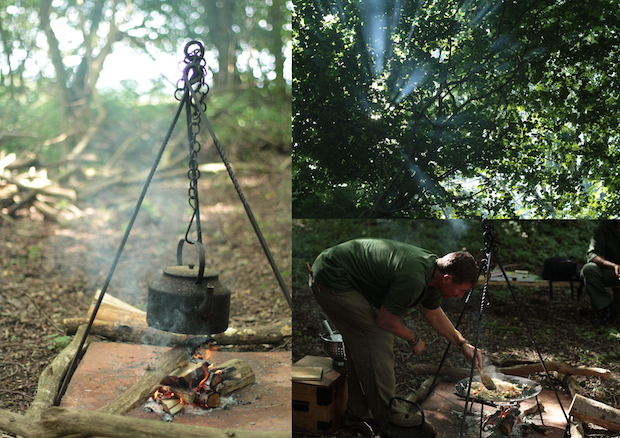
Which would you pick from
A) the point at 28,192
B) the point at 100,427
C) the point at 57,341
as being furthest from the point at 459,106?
the point at 28,192

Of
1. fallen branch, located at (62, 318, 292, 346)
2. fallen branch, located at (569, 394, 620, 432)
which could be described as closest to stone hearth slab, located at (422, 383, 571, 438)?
fallen branch, located at (569, 394, 620, 432)

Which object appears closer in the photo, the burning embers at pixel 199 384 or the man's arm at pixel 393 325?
the man's arm at pixel 393 325

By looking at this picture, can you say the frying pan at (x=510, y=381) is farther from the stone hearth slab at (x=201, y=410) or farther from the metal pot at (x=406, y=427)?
the stone hearth slab at (x=201, y=410)

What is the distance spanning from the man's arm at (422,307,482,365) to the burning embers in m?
1.45

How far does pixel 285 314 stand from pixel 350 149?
2.84m

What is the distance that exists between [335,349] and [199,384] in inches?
41.1

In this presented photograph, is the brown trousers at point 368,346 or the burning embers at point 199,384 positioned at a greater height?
the brown trousers at point 368,346

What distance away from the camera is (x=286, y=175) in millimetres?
10617

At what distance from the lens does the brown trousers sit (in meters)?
2.80

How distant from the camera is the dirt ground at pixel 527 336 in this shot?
289 cm

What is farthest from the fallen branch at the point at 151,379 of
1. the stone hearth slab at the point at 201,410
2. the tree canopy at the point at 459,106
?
A: the tree canopy at the point at 459,106

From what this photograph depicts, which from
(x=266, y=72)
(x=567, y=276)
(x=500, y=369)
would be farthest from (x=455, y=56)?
(x=266, y=72)

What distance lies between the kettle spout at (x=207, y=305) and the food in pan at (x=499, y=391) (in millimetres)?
1613

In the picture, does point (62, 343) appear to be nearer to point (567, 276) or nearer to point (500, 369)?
point (500, 369)
